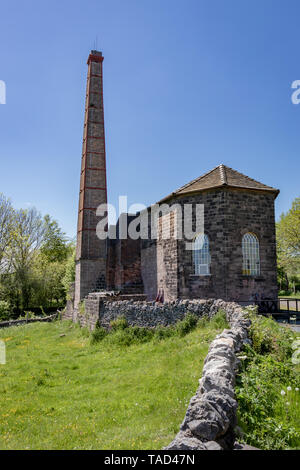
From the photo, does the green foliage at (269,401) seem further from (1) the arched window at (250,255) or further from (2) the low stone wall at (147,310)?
(1) the arched window at (250,255)

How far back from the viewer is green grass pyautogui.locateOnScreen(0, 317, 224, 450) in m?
5.73

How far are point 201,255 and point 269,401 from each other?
12.0 meters

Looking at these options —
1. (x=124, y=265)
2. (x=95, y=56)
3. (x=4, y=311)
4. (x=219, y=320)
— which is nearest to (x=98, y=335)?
(x=219, y=320)

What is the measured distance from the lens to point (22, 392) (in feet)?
28.7

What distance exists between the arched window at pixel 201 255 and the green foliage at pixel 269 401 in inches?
375

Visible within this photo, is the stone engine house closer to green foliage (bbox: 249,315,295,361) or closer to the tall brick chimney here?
the tall brick chimney

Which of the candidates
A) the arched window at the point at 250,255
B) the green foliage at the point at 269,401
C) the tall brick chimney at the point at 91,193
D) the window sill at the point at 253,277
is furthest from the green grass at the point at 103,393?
the tall brick chimney at the point at 91,193

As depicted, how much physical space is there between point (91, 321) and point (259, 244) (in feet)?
30.3

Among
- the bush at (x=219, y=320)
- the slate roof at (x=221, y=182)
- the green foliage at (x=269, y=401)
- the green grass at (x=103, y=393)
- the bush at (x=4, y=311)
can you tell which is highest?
the slate roof at (x=221, y=182)

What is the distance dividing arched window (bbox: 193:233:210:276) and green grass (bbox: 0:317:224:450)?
5.39m

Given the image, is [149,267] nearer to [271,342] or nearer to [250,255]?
[250,255]

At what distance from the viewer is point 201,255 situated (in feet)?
54.6

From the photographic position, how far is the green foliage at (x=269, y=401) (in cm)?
397
